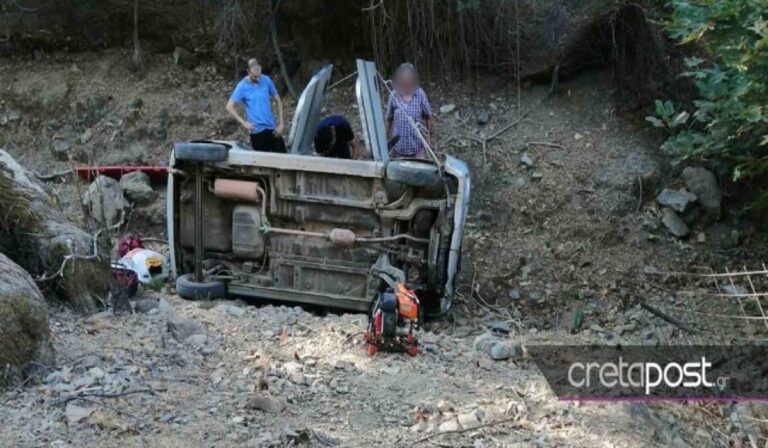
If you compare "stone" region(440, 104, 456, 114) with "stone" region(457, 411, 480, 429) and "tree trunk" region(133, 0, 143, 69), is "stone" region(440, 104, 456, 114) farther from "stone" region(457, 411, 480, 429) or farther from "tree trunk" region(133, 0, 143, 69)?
"stone" region(457, 411, 480, 429)

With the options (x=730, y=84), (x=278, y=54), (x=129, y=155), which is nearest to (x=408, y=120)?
(x=730, y=84)

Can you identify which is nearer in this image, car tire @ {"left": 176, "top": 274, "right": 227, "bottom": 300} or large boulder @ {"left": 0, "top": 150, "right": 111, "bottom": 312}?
large boulder @ {"left": 0, "top": 150, "right": 111, "bottom": 312}

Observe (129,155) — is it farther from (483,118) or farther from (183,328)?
(183,328)

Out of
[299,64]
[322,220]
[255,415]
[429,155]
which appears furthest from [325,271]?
[299,64]

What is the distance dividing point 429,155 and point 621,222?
327 centimetres

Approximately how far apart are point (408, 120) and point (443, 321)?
1.82 m

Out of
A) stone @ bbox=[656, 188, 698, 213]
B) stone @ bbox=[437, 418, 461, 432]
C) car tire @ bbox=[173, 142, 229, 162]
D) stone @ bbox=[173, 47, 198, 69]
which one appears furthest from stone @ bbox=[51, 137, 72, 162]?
stone @ bbox=[437, 418, 461, 432]

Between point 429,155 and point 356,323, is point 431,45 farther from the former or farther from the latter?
point 356,323

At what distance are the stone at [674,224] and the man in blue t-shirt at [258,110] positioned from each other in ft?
14.0

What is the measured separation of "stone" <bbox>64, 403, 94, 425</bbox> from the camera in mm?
4039

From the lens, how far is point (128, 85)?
12961 millimetres

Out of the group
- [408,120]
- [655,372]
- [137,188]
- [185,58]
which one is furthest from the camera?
[185,58]

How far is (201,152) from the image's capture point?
24.5 ft

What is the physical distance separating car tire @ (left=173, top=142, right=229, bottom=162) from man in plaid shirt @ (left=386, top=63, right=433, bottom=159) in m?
1.59
